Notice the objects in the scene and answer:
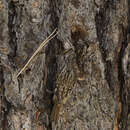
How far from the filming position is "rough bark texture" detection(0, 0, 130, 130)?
0.87 m

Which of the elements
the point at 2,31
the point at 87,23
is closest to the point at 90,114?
the point at 87,23

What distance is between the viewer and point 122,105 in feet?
3.03

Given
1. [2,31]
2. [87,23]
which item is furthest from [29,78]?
[87,23]

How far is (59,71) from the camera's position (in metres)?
0.89

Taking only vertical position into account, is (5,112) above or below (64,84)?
below

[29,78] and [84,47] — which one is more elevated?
[84,47]

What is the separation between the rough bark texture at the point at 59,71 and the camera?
2.86 feet

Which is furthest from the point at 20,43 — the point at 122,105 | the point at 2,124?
the point at 122,105

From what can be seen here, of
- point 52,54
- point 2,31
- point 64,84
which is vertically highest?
point 2,31

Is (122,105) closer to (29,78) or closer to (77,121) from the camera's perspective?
(77,121)

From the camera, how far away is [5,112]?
0.88m

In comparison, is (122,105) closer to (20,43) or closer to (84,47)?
(84,47)

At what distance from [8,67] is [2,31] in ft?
0.50

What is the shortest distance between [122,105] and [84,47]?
0.31 meters
